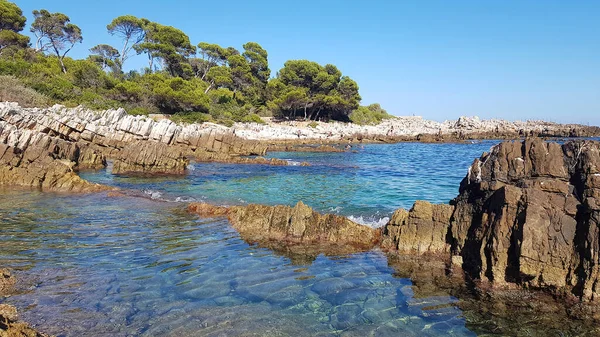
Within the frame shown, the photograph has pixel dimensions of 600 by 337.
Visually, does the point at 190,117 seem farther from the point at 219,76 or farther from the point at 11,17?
the point at 11,17

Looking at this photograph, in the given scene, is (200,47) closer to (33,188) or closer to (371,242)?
(33,188)

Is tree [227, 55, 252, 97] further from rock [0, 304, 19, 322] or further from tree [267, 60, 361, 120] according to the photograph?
rock [0, 304, 19, 322]

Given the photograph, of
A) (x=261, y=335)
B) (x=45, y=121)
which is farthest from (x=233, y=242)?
(x=45, y=121)

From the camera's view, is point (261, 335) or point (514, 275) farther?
point (514, 275)

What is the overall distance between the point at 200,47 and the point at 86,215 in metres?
81.1

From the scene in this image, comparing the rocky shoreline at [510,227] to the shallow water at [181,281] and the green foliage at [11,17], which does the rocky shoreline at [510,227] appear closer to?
the shallow water at [181,281]

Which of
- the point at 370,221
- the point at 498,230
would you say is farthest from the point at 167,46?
the point at 498,230

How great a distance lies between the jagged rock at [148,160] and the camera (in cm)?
2536

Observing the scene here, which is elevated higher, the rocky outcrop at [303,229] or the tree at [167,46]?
the tree at [167,46]

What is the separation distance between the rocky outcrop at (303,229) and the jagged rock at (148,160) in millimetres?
15831

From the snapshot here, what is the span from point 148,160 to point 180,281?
1967cm

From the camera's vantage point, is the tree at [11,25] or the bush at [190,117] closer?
the bush at [190,117]

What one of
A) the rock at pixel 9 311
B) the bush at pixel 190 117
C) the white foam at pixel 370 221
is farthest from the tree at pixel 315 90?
the rock at pixel 9 311

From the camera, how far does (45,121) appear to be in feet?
98.0
